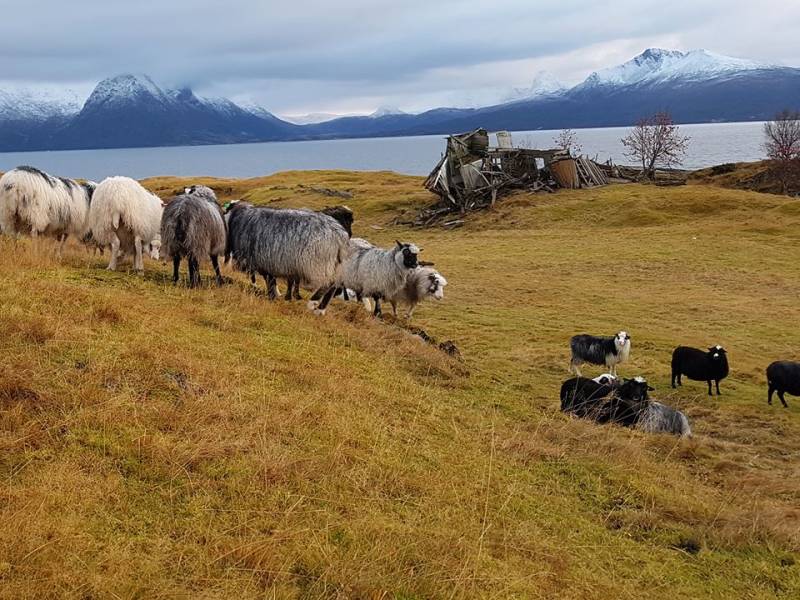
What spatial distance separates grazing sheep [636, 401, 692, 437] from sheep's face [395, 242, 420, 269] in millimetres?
6591

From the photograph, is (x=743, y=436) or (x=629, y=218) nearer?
(x=743, y=436)

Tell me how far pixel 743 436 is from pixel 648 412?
2054 mm

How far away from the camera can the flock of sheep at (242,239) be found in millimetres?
11734

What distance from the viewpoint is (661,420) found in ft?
36.6

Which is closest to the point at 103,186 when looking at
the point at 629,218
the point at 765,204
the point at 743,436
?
the point at 743,436

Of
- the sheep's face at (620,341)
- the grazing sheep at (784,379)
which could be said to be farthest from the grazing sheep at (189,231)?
the grazing sheep at (784,379)

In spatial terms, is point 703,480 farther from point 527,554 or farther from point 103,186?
point 103,186

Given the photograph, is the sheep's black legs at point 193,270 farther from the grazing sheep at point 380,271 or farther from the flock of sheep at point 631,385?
the flock of sheep at point 631,385

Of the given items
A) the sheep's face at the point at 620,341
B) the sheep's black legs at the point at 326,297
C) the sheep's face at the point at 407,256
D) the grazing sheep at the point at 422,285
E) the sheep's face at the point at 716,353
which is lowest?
the sheep's face at the point at 716,353

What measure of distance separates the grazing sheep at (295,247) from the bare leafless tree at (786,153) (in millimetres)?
50960

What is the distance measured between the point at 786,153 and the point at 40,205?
66584mm

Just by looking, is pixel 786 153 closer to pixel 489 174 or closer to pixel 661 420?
pixel 489 174

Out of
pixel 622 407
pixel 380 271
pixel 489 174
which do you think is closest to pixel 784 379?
pixel 622 407

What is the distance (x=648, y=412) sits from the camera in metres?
11.2
